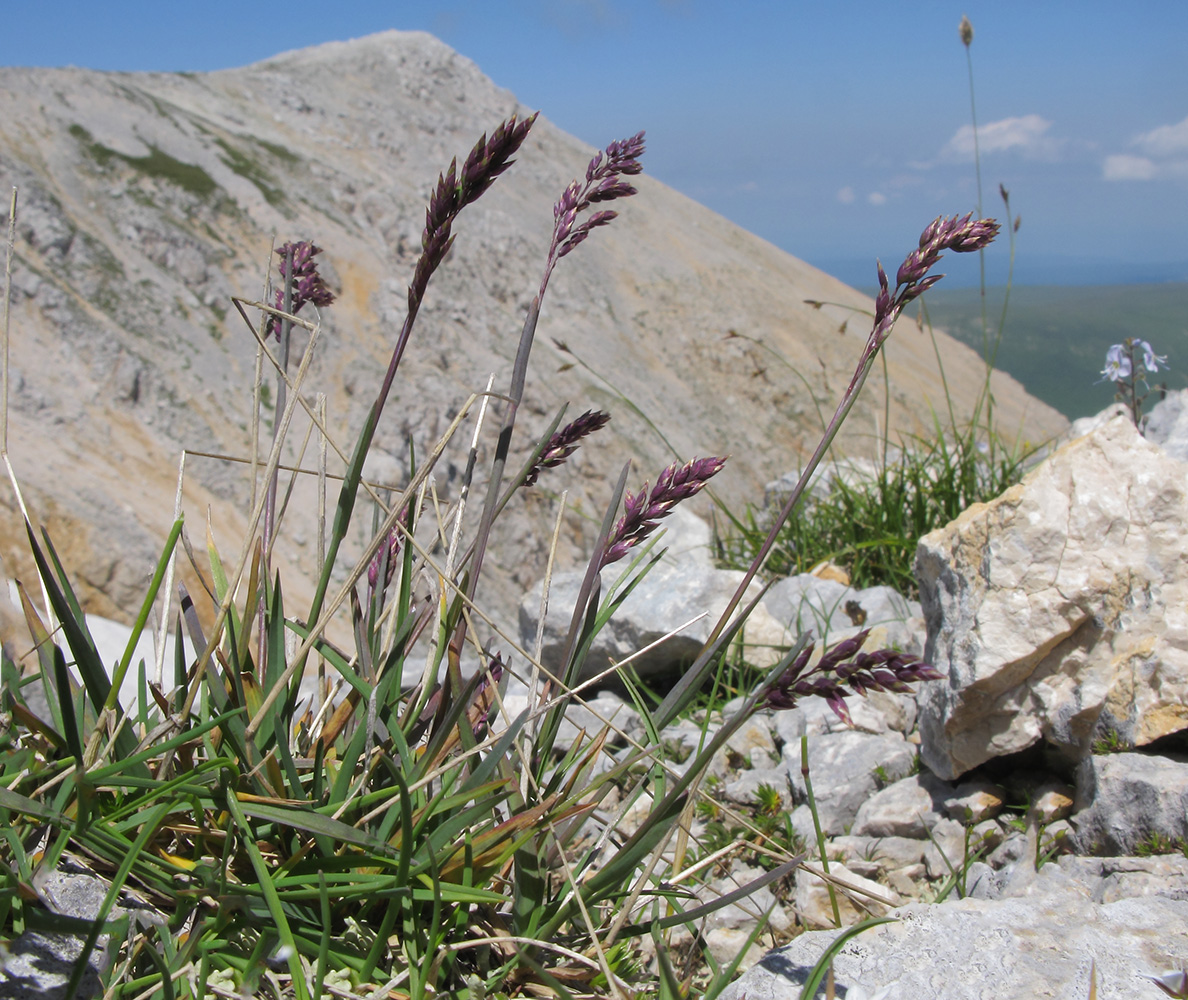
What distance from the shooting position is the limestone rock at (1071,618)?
2025 mm

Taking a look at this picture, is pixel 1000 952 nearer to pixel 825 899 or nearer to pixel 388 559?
pixel 825 899

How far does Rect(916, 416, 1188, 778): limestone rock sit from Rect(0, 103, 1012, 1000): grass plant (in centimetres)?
110

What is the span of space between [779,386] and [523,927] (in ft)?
38.8

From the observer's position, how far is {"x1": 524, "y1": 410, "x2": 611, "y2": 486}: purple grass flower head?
4.07ft

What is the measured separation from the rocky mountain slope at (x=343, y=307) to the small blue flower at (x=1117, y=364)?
3.47 ft

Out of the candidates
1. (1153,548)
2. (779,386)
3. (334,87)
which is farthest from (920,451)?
(334,87)

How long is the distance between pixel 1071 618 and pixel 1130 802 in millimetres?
477

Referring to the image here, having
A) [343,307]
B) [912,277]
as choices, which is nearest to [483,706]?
[912,277]

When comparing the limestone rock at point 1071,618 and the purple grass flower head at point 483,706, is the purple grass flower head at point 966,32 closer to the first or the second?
the limestone rock at point 1071,618

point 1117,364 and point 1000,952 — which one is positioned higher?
point 1117,364

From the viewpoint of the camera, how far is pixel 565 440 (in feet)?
4.28

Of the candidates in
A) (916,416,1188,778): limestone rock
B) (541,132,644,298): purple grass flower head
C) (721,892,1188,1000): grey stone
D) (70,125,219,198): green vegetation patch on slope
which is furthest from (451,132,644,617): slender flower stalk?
(70,125,219,198): green vegetation patch on slope

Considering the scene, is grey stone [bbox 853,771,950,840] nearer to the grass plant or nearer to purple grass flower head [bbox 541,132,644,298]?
the grass plant

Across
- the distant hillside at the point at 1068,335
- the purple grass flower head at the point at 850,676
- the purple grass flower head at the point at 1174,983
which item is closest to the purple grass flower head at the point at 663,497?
the purple grass flower head at the point at 850,676
